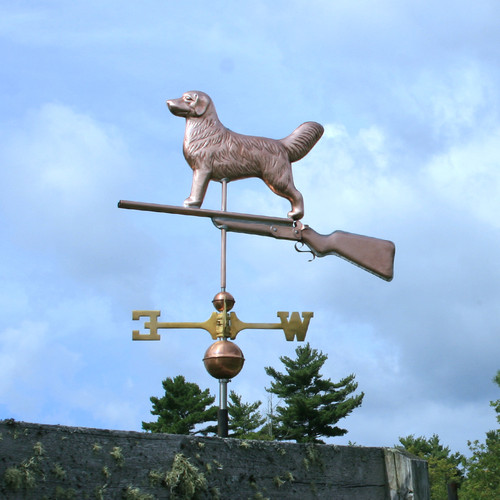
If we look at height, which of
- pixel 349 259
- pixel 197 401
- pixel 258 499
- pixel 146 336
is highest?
pixel 197 401

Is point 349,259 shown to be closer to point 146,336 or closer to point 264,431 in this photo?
point 146,336

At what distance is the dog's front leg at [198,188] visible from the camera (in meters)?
3.81

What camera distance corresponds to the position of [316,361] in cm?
2573

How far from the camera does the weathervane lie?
12.0 feet

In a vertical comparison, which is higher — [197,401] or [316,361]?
[316,361]

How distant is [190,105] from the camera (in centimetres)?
403

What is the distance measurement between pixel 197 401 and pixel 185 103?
11.7 m

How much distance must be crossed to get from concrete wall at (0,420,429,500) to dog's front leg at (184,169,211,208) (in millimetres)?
1696

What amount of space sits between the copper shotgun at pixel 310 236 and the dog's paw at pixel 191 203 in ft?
0.20

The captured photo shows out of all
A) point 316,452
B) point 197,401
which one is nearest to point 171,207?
point 316,452

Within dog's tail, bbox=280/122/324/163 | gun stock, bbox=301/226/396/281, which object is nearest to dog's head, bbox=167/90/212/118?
dog's tail, bbox=280/122/324/163

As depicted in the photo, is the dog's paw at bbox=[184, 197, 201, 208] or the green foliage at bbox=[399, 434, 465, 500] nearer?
the dog's paw at bbox=[184, 197, 201, 208]

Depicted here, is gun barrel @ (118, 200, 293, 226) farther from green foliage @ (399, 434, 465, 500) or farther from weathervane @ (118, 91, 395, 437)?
green foliage @ (399, 434, 465, 500)

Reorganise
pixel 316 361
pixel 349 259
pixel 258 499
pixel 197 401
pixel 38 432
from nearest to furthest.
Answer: pixel 38 432 → pixel 258 499 → pixel 349 259 → pixel 197 401 → pixel 316 361
